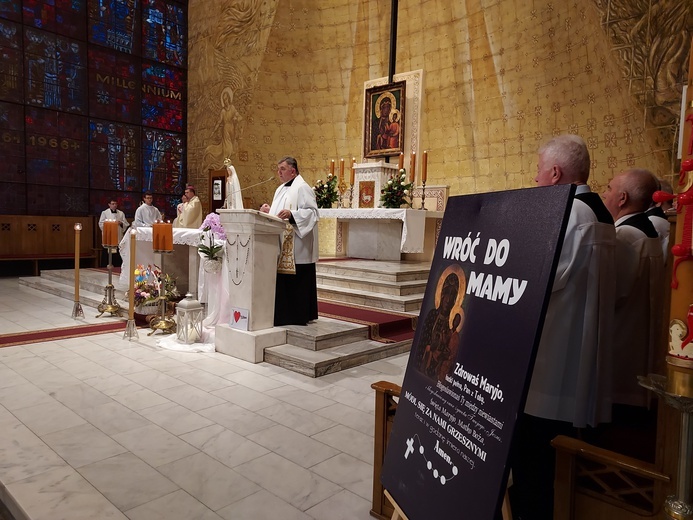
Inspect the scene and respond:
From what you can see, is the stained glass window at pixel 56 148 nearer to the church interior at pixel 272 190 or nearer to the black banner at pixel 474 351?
the church interior at pixel 272 190

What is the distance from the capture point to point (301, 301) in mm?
5527

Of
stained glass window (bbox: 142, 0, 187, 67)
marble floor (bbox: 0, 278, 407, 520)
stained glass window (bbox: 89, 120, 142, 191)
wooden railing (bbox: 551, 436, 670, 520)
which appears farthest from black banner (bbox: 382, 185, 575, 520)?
stained glass window (bbox: 142, 0, 187, 67)

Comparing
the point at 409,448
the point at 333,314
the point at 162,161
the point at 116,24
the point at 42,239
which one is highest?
the point at 116,24

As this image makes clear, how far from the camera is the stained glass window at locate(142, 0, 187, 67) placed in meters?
14.0

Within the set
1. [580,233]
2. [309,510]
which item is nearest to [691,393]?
[580,233]

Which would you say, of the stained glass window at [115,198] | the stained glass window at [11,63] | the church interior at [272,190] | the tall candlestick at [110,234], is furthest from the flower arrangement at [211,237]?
the stained glass window at [11,63]

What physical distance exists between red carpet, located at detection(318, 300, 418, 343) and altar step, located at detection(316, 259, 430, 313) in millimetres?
254

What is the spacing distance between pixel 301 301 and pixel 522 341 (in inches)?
174

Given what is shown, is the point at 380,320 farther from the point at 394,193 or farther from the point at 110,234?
the point at 110,234

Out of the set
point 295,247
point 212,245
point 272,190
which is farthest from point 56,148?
point 295,247

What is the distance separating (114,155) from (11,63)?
9.63 ft

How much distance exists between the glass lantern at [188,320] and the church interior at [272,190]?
0.31 meters

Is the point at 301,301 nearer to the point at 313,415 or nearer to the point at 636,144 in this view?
the point at 313,415

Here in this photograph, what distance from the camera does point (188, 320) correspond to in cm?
553
